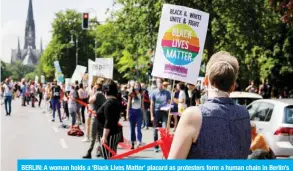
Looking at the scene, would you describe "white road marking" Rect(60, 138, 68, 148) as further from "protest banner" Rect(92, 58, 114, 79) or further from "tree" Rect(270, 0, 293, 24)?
"tree" Rect(270, 0, 293, 24)

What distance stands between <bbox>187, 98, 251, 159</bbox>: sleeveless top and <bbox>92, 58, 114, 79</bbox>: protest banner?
1965cm

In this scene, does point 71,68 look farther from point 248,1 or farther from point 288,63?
Result: point 248,1

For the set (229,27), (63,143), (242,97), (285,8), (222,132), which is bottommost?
(63,143)

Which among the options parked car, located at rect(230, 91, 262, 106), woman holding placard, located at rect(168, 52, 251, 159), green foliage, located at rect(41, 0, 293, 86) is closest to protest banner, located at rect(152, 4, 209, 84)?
woman holding placard, located at rect(168, 52, 251, 159)

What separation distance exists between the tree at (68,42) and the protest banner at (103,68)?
2869 inches

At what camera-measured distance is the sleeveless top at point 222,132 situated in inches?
121

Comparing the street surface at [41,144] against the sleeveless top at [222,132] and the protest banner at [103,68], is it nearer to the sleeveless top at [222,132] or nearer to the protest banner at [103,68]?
the protest banner at [103,68]

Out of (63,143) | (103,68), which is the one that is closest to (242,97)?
(103,68)

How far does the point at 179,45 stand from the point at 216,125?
18.1ft

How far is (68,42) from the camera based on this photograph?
9769 cm

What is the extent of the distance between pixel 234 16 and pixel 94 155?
2081 centimetres

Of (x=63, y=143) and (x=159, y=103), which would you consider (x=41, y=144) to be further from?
(x=159, y=103)

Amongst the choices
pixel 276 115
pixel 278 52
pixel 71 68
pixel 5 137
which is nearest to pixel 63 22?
pixel 71 68

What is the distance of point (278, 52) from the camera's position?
45.8 meters
